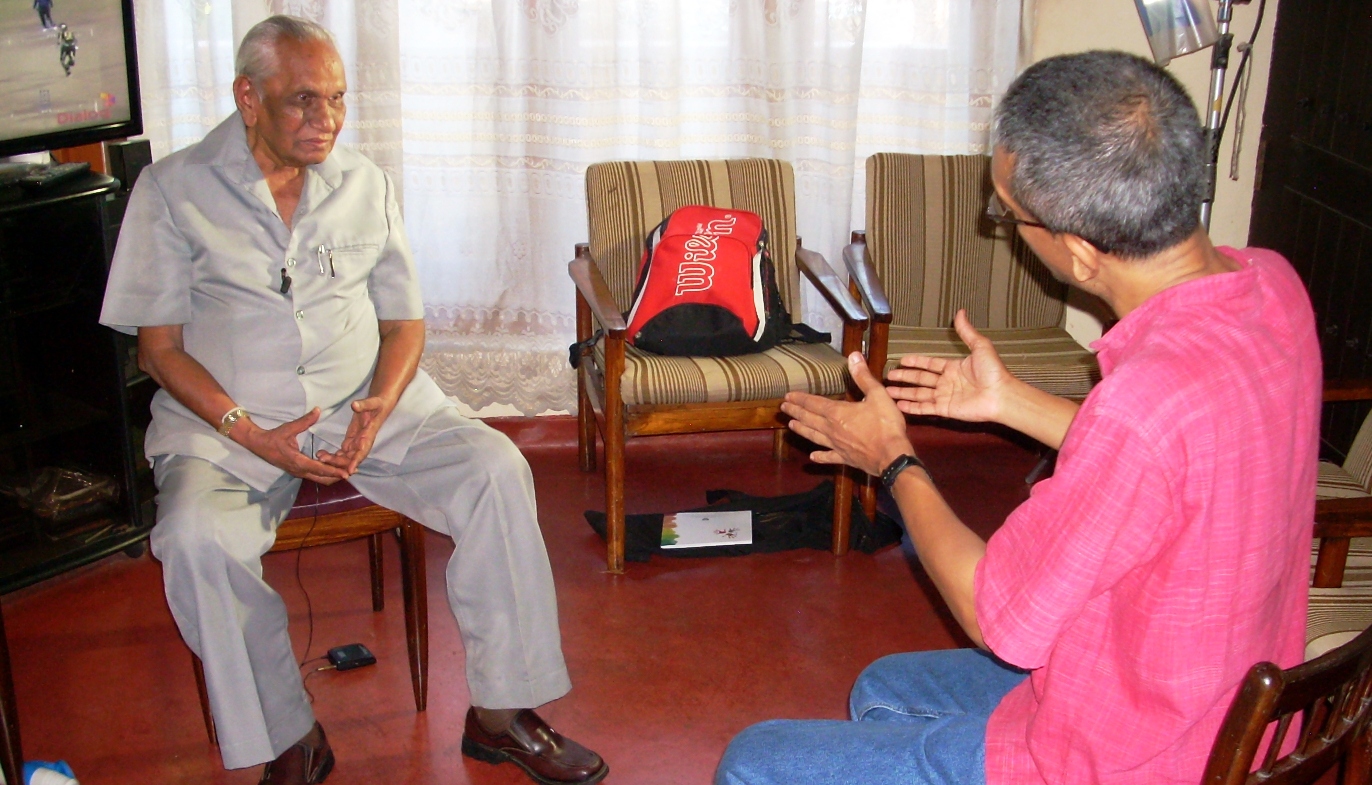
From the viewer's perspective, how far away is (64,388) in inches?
107

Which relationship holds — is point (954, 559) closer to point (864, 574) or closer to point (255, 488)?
point (255, 488)

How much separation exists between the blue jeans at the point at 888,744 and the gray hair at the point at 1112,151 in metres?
0.54

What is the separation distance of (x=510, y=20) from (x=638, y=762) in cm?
194

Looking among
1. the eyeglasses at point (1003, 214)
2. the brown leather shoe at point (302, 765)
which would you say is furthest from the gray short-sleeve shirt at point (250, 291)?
the eyeglasses at point (1003, 214)

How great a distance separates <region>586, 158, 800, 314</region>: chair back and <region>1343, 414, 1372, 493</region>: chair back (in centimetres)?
139

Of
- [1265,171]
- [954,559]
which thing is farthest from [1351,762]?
[1265,171]

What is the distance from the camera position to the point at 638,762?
223cm

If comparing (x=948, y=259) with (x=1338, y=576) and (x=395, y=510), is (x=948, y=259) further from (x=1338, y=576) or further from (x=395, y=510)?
(x=395, y=510)

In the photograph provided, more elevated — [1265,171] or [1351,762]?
[1265,171]

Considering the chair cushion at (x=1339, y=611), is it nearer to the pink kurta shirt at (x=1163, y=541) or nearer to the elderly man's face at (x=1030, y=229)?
the pink kurta shirt at (x=1163, y=541)

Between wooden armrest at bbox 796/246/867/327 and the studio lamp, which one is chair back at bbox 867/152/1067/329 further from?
the studio lamp

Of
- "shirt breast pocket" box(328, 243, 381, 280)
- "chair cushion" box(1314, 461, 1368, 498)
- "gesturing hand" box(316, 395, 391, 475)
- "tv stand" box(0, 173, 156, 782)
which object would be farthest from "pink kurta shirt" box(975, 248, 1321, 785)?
"tv stand" box(0, 173, 156, 782)

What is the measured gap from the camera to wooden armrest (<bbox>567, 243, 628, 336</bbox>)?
8.87ft

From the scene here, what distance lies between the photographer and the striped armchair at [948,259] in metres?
3.25
